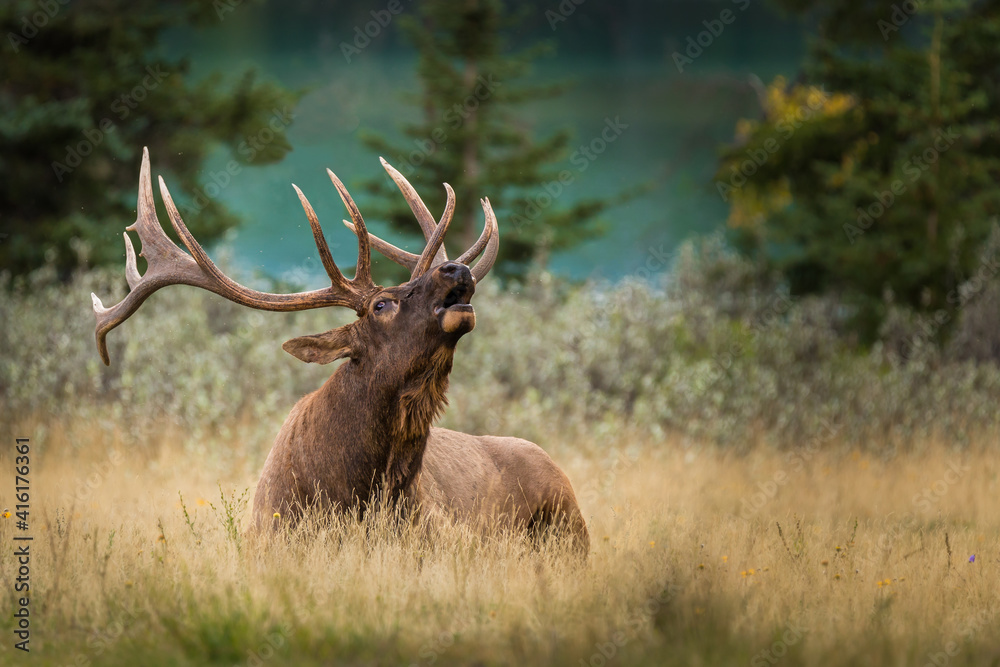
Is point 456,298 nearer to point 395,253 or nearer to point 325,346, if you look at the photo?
point 325,346

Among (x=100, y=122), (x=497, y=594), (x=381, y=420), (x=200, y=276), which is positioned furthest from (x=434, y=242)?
(x=100, y=122)

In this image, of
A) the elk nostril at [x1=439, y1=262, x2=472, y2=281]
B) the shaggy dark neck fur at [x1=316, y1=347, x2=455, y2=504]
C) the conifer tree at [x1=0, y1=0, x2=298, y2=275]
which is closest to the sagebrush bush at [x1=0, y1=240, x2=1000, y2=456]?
the conifer tree at [x1=0, y1=0, x2=298, y2=275]

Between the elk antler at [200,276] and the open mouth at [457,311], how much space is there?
563 millimetres

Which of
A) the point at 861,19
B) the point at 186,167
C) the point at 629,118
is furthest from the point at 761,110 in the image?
the point at 186,167

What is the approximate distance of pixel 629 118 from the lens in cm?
3316

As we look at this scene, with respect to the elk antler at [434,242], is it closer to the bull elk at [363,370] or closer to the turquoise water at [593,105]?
the bull elk at [363,370]

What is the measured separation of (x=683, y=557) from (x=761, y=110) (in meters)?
24.5

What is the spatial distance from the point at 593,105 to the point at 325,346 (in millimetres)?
28730

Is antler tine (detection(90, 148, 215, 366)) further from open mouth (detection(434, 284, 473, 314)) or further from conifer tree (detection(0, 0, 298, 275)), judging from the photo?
conifer tree (detection(0, 0, 298, 275))

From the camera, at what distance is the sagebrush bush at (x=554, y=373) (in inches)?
394

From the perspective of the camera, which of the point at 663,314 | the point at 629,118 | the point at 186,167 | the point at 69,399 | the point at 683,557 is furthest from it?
the point at 629,118

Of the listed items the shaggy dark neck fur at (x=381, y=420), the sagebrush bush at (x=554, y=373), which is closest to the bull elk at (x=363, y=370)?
the shaggy dark neck fur at (x=381, y=420)

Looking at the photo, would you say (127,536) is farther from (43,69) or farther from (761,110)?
(761,110)

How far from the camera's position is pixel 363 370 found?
16.5ft
